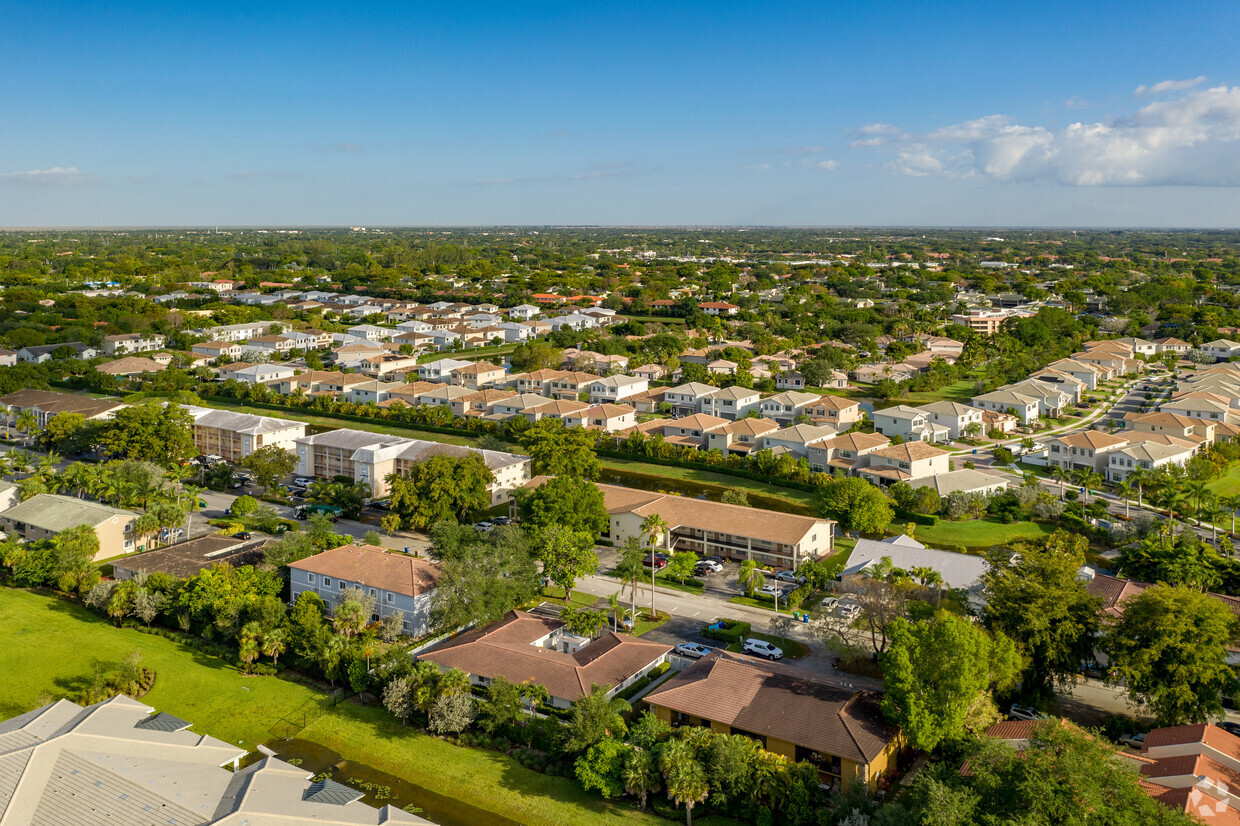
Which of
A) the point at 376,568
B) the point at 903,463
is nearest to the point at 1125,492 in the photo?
the point at 903,463

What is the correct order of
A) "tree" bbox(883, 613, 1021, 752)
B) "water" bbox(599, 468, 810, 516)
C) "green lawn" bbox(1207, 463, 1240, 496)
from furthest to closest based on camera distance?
"green lawn" bbox(1207, 463, 1240, 496), "water" bbox(599, 468, 810, 516), "tree" bbox(883, 613, 1021, 752)

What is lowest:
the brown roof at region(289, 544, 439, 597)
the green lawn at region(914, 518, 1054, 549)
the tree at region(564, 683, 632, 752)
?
the green lawn at region(914, 518, 1054, 549)

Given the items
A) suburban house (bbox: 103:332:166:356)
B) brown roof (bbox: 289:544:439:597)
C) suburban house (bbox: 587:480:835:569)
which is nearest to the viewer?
brown roof (bbox: 289:544:439:597)

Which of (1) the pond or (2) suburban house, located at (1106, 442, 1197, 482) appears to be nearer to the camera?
(1) the pond

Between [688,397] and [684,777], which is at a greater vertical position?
[688,397]

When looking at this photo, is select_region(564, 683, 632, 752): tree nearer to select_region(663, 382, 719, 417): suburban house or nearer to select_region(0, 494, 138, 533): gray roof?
select_region(0, 494, 138, 533): gray roof

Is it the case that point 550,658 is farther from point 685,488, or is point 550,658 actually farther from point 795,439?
point 795,439

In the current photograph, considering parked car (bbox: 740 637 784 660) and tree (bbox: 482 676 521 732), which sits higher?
tree (bbox: 482 676 521 732)

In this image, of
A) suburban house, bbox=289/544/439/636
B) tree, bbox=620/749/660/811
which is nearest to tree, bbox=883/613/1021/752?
tree, bbox=620/749/660/811
